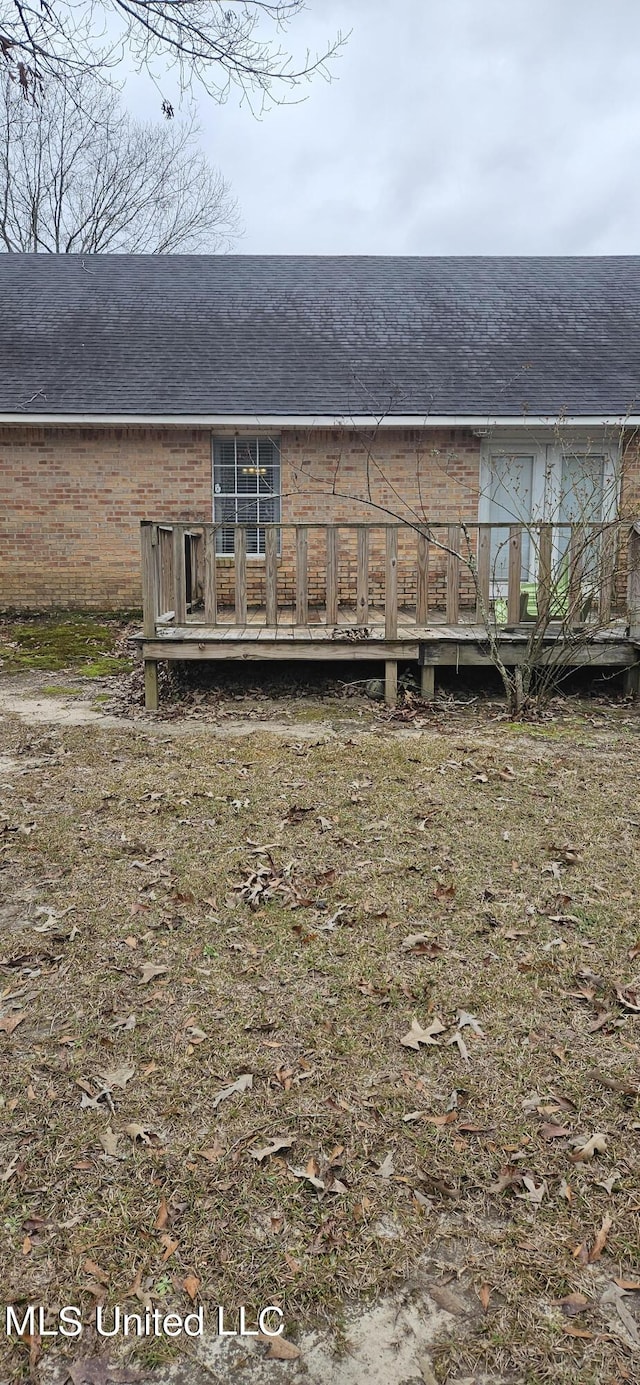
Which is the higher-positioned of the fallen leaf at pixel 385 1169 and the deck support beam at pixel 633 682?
the deck support beam at pixel 633 682

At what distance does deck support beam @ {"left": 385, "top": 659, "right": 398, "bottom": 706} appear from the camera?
7430 millimetres

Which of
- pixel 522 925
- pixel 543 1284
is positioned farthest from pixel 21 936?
pixel 543 1284

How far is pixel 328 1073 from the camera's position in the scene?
2.64 meters

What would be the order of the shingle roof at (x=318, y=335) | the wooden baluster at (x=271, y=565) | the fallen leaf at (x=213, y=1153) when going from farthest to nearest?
the shingle roof at (x=318, y=335)
the wooden baluster at (x=271, y=565)
the fallen leaf at (x=213, y=1153)

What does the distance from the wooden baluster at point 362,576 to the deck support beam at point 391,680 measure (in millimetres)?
435

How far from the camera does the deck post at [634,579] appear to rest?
24.6 feet

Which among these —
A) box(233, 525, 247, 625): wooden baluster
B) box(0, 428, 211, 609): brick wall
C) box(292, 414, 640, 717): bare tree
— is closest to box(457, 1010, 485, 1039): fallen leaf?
box(292, 414, 640, 717): bare tree

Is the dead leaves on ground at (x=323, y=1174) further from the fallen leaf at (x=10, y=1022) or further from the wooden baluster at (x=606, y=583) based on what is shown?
the wooden baluster at (x=606, y=583)

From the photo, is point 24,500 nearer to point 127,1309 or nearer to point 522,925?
point 522,925

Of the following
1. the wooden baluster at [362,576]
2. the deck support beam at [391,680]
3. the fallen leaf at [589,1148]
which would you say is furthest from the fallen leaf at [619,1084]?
the wooden baluster at [362,576]

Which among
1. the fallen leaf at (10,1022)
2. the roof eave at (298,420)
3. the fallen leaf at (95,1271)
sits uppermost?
the roof eave at (298,420)

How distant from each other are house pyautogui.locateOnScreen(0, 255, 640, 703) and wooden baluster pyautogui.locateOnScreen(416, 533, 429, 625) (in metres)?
3.57

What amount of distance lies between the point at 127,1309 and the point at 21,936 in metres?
1.85

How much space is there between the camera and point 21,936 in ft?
11.5
